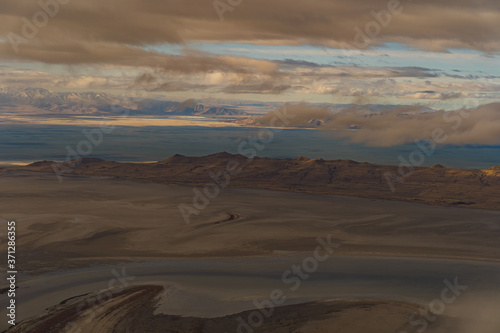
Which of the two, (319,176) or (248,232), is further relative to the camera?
(319,176)

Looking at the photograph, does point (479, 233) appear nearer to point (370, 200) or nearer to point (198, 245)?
point (370, 200)

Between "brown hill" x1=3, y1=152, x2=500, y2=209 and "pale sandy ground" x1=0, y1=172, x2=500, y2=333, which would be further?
"brown hill" x1=3, y1=152, x2=500, y2=209

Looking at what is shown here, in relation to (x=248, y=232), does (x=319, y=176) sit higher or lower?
higher

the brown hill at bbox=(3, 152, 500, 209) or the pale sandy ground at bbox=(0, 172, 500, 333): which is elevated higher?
the brown hill at bbox=(3, 152, 500, 209)

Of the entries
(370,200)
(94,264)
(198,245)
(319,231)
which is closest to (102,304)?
(94,264)
